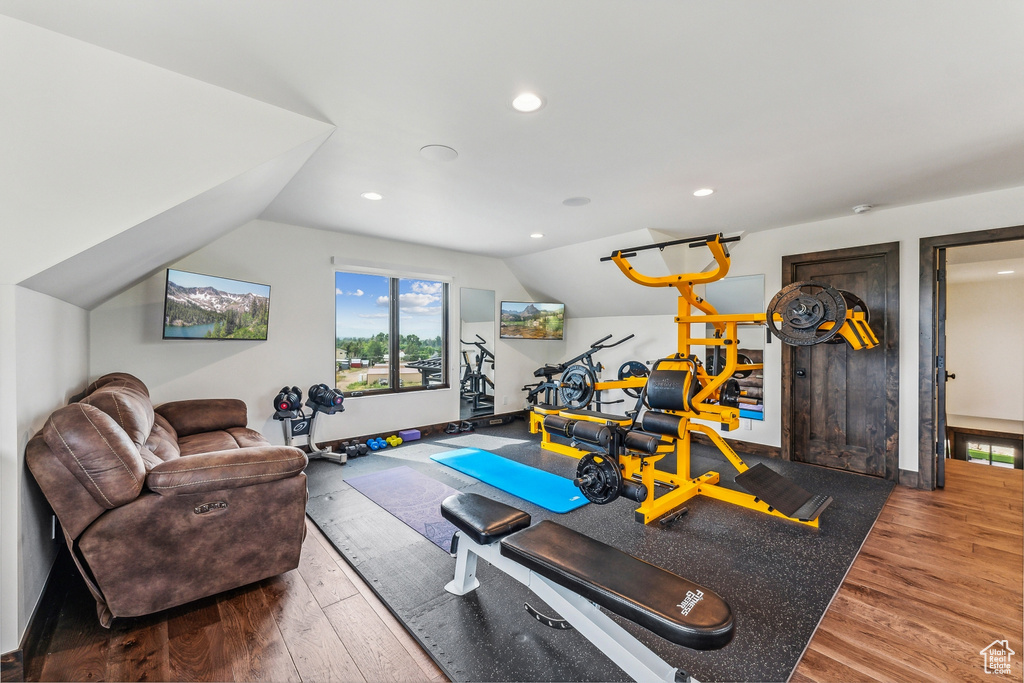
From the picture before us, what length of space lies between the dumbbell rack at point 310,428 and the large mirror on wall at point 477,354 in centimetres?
204

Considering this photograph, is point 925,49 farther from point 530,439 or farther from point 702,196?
point 530,439

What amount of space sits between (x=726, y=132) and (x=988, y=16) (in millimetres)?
998

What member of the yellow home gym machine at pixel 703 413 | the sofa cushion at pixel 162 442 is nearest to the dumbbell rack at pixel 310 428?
the sofa cushion at pixel 162 442

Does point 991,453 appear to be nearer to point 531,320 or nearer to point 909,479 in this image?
point 909,479

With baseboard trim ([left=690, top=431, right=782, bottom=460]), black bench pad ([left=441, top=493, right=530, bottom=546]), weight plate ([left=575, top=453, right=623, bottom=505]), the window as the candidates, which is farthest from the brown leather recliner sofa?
baseboard trim ([left=690, top=431, right=782, bottom=460])

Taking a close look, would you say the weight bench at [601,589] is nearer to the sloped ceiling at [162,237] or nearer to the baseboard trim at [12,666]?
the baseboard trim at [12,666]

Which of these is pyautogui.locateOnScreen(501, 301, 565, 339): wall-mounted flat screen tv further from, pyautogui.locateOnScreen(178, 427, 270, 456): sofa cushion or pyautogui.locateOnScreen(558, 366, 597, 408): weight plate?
pyautogui.locateOnScreen(178, 427, 270, 456): sofa cushion

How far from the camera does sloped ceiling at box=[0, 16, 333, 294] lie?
1504 millimetres

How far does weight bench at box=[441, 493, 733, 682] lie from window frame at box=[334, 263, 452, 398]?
11.5 ft

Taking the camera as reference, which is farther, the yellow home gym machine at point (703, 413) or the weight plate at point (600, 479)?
the yellow home gym machine at point (703, 413)

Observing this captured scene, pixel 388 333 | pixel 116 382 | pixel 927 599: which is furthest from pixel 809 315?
pixel 116 382

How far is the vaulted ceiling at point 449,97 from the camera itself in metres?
1.49

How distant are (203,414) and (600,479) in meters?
3.34

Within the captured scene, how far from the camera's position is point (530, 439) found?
5324mm
